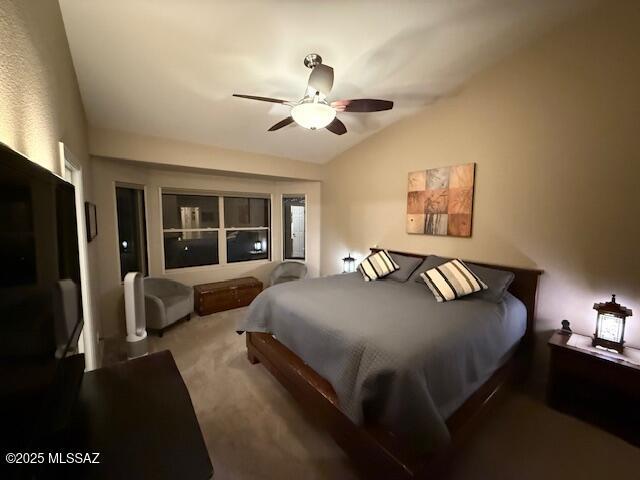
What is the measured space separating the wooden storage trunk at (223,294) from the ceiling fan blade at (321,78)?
10.6 feet

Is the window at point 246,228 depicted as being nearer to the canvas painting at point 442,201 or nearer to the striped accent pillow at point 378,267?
the striped accent pillow at point 378,267

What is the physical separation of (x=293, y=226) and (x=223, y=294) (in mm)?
1970

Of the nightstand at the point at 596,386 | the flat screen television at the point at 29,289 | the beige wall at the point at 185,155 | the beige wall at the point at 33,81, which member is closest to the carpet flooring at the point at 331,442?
the nightstand at the point at 596,386

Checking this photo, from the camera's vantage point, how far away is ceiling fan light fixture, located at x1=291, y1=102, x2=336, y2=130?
193 cm

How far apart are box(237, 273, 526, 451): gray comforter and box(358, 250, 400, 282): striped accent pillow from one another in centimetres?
63

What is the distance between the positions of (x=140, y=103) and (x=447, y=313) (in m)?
3.45

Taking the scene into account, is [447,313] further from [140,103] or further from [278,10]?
[140,103]

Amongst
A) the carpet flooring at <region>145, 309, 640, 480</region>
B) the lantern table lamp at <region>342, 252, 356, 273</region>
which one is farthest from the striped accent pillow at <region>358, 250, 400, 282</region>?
the carpet flooring at <region>145, 309, 640, 480</region>

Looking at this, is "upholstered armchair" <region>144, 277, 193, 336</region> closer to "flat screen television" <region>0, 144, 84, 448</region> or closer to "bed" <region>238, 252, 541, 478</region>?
"bed" <region>238, 252, 541, 478</region>

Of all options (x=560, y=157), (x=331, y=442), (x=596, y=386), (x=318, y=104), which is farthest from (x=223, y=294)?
(x=560, y=157)

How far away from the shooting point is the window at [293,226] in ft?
17.5

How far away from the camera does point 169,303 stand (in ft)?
11.2

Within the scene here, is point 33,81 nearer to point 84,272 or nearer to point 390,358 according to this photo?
point 84,272

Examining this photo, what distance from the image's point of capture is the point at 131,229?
385cm
